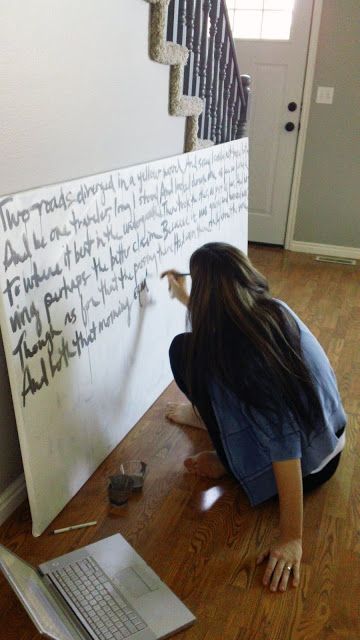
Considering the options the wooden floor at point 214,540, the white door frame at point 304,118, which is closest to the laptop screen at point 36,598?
the wooden floor at point 214,540

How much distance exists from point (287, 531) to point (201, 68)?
1.80 m

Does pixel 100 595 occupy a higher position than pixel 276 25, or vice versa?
pixel 276 25

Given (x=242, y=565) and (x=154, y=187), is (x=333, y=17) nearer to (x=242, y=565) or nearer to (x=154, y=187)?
(x=154, y=187)

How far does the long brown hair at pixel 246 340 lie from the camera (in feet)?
4.33

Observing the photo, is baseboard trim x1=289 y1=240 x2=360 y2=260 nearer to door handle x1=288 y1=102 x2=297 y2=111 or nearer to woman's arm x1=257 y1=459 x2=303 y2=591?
door handle x1=288 y1=102 x2=297 y2=111

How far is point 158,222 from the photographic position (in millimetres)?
1896

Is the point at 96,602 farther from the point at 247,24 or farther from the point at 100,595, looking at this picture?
the point at 247,24

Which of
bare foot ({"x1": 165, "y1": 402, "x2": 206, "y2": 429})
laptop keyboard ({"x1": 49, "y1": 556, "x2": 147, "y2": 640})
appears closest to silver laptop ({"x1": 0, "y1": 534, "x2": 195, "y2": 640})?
laptop keyboard ({"x1": 49, "y1": 556, "x2": 147, "y2": 640})

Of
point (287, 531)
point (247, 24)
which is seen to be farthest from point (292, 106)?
point (287, 531)

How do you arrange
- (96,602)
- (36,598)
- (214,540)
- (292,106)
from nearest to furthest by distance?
1. (36,598)
2. (96,602)
3. (214,540)
4. (292,106)

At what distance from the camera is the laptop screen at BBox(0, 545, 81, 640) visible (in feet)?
3.30

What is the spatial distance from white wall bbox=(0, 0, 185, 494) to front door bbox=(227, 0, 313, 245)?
2094 mm

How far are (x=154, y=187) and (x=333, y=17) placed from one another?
2.40 meters

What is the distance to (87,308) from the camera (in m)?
1.51
